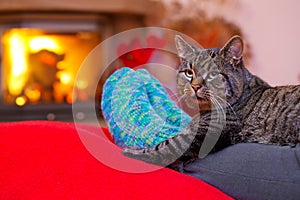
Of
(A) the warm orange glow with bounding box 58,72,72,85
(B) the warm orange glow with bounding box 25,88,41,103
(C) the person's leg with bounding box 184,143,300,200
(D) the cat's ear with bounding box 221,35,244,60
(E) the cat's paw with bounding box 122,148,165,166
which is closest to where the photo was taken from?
(C) the person's leg with bounding box 184,143,300,200

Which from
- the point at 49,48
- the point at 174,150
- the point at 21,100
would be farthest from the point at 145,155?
the point at 49,48

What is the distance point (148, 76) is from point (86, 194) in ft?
1.58

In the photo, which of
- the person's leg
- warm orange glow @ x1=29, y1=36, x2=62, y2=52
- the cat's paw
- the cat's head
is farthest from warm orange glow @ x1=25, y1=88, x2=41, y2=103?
the person's leg

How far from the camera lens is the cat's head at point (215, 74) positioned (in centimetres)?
90

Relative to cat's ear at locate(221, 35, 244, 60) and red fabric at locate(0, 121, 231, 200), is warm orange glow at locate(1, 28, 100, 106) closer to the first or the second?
cat's ear at locate(221, 35, 244, 60)

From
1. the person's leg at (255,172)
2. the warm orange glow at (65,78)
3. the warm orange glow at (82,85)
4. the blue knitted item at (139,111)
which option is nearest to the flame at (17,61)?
the warm orange glow at (65,78)

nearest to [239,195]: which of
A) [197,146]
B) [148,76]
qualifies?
[197,146]

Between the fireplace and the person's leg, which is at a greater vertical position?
the fireplace

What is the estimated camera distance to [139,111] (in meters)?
0.89

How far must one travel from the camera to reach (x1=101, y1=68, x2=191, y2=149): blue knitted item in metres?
0.86

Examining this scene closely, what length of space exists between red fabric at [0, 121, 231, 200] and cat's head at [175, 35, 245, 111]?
0.27m

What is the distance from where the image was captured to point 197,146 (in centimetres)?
81

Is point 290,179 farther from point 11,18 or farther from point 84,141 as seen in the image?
point 11,18

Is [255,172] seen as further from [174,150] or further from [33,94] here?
[33,94]
